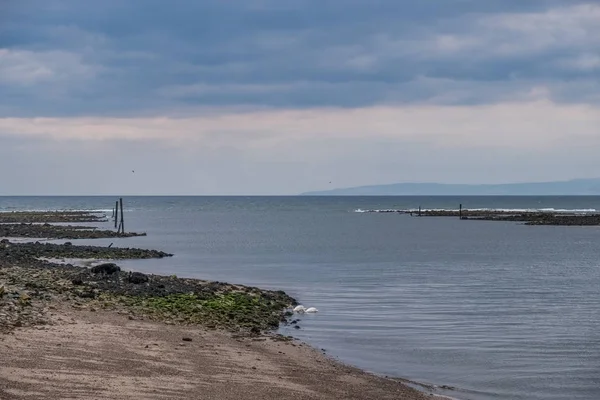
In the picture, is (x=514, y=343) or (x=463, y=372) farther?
(x=514, y=343)

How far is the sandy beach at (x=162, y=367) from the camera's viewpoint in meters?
12.6

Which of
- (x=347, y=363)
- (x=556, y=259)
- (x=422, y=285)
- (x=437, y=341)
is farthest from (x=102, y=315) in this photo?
(x=556, y=259)

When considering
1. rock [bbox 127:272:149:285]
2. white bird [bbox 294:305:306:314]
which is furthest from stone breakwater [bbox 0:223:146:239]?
white bird [bbox 294:305:306:314]

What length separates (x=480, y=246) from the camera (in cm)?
6391

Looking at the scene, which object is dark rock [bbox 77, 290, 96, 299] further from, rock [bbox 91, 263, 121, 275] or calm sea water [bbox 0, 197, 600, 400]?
calm sea water [bbox 0, 197, 600, 400]

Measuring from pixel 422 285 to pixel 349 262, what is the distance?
13.2 metres

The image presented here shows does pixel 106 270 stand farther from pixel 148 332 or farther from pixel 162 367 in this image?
pixel 162 367

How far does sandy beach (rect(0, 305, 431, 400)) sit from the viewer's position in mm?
12617

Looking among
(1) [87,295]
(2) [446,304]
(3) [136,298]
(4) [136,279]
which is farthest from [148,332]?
(2) [446,304]

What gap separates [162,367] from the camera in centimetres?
1470

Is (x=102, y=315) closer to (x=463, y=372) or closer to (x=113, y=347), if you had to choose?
(x=113, y=347)

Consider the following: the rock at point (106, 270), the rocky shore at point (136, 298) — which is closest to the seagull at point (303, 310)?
the rocky shore at point (136, 298)

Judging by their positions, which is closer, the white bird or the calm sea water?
the calm sea water

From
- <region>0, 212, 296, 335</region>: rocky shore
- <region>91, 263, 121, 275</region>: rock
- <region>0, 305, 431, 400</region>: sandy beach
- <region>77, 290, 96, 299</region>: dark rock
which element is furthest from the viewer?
<region>91, 263, 121, 275</region>: rock
